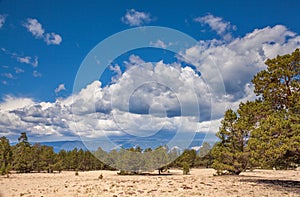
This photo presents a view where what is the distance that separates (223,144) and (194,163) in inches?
3131

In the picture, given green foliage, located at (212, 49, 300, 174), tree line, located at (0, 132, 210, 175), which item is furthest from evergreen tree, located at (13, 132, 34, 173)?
green foliage, located at (212, 49, 300, 174)

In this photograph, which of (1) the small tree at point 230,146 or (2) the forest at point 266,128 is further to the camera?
(1) the small tree at point 230,146

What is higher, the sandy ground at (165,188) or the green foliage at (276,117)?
the green foliage at (276,117)

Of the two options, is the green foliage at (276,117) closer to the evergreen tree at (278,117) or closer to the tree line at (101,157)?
the evergreen tree at (278,117)

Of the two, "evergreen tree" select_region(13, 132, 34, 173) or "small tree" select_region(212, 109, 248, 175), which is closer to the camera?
"small tree" select_region(212, 109, 248, 175)

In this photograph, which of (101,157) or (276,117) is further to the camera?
(101,157)

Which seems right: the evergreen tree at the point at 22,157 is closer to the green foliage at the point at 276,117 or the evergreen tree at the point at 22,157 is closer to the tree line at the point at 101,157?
the tree line at the point at 101,157

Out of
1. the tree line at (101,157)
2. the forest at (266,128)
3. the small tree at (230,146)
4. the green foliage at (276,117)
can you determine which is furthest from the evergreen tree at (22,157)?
the green foliage at (276,117)

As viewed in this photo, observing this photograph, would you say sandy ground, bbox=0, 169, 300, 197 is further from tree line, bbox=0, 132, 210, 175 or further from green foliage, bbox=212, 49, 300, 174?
tree line, bbox=0, 132, 210, 175

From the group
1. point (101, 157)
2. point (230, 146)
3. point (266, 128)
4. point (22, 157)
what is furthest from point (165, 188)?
point (101, 157)

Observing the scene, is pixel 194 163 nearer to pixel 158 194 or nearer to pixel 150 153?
pixel 150 153

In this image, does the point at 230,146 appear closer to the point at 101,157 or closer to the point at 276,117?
the point at 276,117

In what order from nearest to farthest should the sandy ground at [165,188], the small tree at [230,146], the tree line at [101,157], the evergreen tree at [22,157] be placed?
the sandy ground at [165,188]
the small tree at [230,146]
the tree line at [101,157]
the evergreen tree at [22,157]

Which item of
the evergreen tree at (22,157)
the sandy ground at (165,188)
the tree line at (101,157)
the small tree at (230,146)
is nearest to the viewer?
the sandy ground at (165,188)
